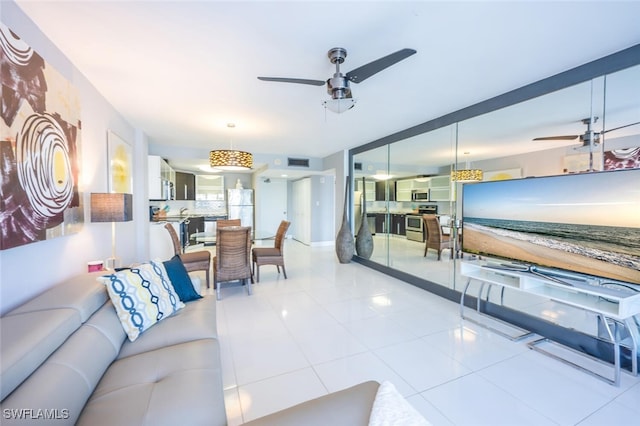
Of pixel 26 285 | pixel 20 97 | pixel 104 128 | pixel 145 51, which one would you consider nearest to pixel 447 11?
pixel 145 51

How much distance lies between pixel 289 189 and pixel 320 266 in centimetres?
434

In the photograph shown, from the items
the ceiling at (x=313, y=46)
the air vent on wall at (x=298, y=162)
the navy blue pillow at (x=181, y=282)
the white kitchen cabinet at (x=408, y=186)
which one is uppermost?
the ceiling at (x=313, y=46)

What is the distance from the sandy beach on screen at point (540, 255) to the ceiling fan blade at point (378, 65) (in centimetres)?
197

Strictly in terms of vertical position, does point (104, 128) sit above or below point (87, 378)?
above

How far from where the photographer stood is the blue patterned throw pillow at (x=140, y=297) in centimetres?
165

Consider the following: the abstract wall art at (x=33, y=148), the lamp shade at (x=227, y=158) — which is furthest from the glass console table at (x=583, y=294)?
the abstract wall art at (x=33, y=148)

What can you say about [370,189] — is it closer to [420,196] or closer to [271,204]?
[420,196]

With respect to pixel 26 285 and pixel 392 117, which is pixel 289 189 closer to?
pixel 392 117

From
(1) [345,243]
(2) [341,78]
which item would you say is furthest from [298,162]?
(2) [341,78]

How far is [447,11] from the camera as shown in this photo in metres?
1.69

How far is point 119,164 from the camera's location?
342 centimetres

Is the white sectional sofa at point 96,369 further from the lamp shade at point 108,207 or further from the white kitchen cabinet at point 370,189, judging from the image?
the white kitchen cabinet at point 370,189

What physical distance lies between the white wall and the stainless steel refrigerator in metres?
4.21

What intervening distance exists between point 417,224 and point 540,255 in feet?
6.71
